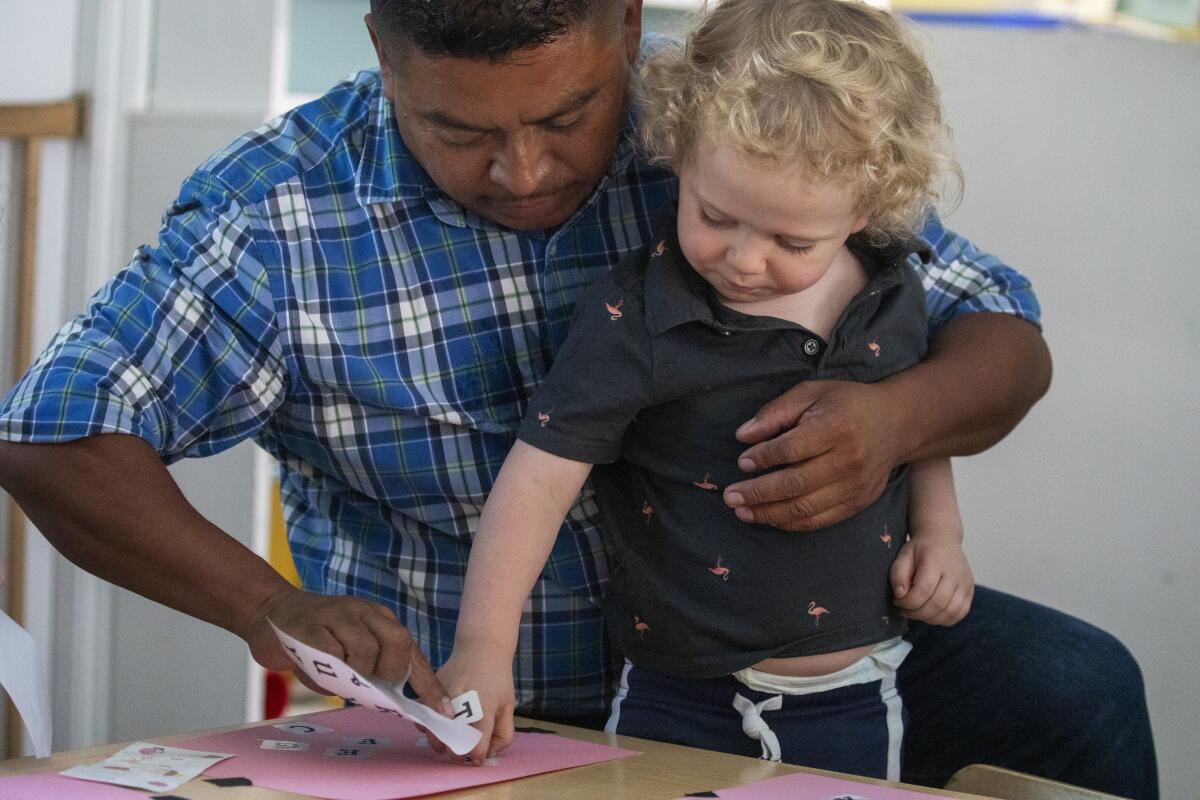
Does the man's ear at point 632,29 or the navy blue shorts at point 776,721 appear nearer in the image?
the navy blue shorts at point 776,721

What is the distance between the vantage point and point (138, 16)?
269 cm

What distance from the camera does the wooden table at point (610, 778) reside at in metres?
1.04

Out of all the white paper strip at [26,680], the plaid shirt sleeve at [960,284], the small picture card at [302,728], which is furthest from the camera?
the plaid shirt sleeve at [960,284]

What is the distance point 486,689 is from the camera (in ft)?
3.92

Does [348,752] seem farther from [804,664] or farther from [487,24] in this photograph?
[487,24]

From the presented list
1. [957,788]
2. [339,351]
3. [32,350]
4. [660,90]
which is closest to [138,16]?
[32,350]

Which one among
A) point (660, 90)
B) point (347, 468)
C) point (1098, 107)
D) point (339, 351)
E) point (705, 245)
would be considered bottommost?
point (347, 468)

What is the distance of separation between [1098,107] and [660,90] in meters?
1.42

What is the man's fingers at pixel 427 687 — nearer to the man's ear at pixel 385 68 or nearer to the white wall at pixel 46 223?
the man's ear at pixel 385 68

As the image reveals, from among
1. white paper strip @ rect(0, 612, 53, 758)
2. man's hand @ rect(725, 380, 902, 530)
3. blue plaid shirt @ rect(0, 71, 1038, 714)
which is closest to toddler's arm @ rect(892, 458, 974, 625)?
man's hand @ rect(725, 380, 902, 530)

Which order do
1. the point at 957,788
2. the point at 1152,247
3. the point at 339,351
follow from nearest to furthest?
1. the point at 957,788
2. the point at 339,351
3. the point at 1152,247

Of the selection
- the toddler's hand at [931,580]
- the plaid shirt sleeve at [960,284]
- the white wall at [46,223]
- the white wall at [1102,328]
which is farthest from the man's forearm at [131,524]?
the white wall at [1102,328]

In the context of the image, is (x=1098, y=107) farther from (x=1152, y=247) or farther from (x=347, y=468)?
(x=347, y=468)

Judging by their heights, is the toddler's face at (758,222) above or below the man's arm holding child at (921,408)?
above
